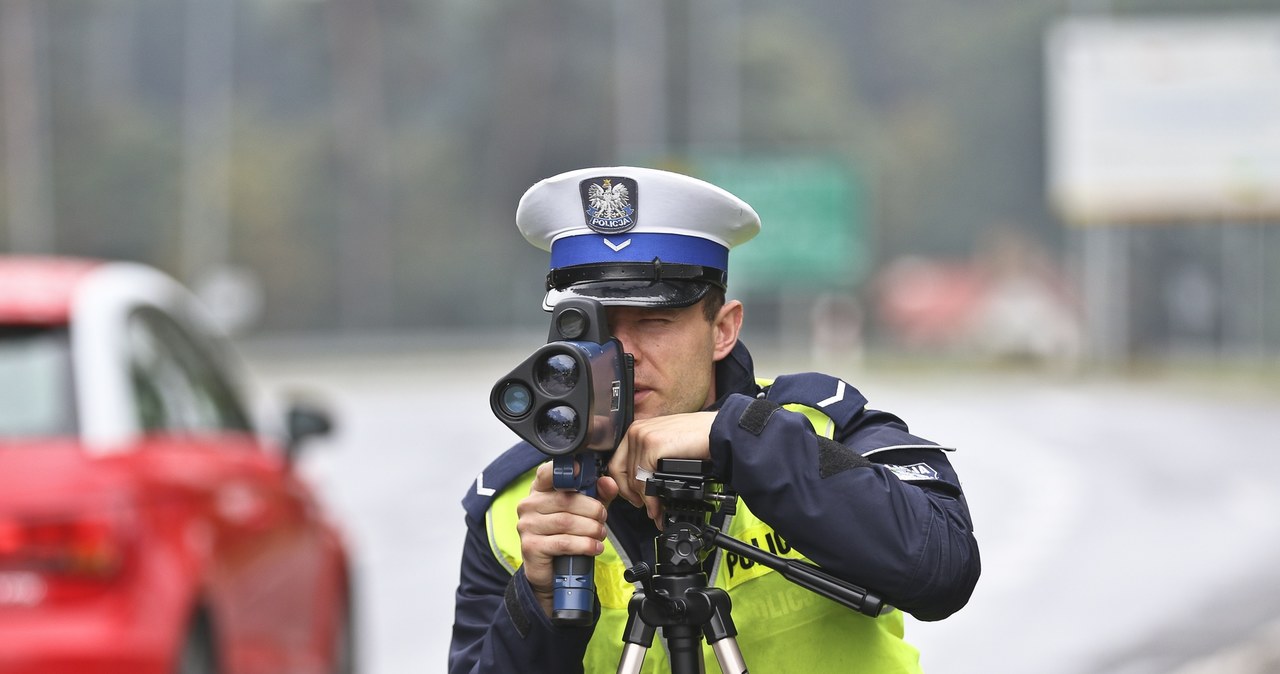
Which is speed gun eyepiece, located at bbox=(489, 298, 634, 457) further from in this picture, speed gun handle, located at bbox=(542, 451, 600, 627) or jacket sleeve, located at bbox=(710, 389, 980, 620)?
jacket sleeve, located at bbox=(710, 389, 980, 620)

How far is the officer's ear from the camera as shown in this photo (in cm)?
300

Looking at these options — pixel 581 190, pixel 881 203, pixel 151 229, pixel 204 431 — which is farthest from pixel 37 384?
pixel 881 203

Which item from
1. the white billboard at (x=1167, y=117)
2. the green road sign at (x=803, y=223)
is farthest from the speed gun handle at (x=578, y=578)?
the white billboard at (x=1167, y=117)

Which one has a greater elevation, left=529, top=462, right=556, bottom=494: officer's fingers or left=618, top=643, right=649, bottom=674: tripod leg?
left=529, top=462, right=556, bottom=494: officer's fingers

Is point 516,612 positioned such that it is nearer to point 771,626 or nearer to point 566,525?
point 566,525

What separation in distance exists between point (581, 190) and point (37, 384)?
108 inches

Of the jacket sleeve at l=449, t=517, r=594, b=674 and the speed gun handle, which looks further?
the jacket sleeve at l=449, t=517, r=594, b=674

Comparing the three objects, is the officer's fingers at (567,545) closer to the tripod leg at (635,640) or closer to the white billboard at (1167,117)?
the tripod leg at (635,640)

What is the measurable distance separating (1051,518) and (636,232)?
544 inches

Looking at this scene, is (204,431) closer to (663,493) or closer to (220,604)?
(220,604)

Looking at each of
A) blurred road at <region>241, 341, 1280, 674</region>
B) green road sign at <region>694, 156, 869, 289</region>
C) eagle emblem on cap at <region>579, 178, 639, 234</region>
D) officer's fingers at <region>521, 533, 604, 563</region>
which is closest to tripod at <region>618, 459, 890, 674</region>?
officer's fingers at <region>521, 533, 604, 563</region>

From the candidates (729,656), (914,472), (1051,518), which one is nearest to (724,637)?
(729,656)

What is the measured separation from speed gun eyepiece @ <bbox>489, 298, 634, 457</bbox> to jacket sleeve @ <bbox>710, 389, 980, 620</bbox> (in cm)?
17

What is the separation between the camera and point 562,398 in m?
2.50
